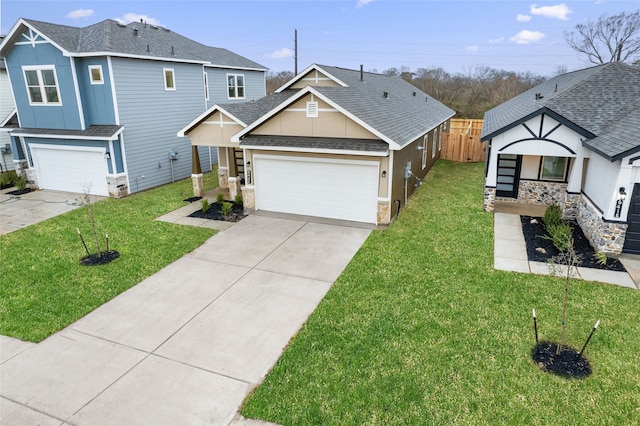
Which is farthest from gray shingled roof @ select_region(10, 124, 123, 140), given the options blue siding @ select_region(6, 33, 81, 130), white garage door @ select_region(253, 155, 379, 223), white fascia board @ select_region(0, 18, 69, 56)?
white garage door @ select_region(253, 155, 379, 223)

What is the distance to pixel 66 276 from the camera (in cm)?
920

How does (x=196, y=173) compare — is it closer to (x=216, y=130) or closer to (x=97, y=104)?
(x=216, y=130)

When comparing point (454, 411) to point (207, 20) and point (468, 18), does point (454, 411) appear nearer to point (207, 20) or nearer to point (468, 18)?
point (207, 20)

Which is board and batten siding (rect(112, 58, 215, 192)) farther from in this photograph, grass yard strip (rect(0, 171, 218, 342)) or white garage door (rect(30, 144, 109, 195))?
grass yard strip (rect(0, 171, 218, 342))

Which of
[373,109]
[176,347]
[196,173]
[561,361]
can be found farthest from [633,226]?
[196,173]

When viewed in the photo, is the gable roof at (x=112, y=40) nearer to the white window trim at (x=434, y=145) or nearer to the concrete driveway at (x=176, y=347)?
the concrete driveway at (x=176, y=347)

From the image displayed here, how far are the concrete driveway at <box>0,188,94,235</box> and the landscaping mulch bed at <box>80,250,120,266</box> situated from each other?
4357 mm

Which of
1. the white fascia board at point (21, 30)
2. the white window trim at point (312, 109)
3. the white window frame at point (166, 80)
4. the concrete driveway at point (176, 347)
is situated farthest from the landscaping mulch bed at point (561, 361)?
the white fascia board at point (21, 30)

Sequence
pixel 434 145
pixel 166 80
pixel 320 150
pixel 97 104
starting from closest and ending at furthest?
1. pixel 320 150
2. pixel 97 104
3. pixel 166 80
4. pixel 434 145

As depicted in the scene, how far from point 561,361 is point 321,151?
822 centimetres

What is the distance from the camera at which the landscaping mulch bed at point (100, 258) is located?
32.3 feet

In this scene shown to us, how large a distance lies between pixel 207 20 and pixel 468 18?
24936 mm

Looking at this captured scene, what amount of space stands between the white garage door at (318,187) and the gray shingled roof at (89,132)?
6.23 m

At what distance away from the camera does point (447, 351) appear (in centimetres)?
642
